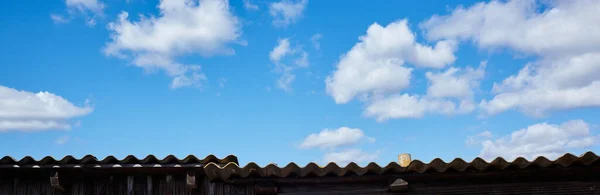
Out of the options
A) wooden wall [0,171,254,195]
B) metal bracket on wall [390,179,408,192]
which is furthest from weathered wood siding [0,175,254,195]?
metal bracket on wall [390,179,408,192]

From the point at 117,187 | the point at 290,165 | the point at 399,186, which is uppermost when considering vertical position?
the point at 290,165

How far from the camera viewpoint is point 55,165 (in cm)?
573

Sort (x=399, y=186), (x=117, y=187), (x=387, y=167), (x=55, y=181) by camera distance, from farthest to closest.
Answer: (x=117, y=187) → (x=55, y=181) → (x=399, y=186) → (x=387, y=167)

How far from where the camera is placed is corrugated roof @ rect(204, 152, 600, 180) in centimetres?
534

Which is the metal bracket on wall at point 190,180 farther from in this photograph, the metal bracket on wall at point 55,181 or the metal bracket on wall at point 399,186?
the metal bracket on wall at point 399,186

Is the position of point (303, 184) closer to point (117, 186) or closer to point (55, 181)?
point (117, 186)

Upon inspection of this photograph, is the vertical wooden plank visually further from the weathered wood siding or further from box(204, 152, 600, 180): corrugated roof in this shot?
box(204, 152, 600, 180): corrugated roof

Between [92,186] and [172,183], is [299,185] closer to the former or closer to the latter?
[172,183]

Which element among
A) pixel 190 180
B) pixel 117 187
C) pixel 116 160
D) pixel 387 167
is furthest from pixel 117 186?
pixel 387 167

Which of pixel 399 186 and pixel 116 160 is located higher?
pixel 116 160

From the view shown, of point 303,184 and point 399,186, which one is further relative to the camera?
point 303,184

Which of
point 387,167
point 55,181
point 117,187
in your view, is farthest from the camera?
point 117,187

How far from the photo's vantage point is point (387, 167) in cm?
541

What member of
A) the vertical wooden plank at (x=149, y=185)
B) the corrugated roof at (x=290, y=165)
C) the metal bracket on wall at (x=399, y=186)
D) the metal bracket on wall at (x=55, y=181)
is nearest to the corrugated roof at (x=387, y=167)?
the corrugated roof at (x=290, y=165)
